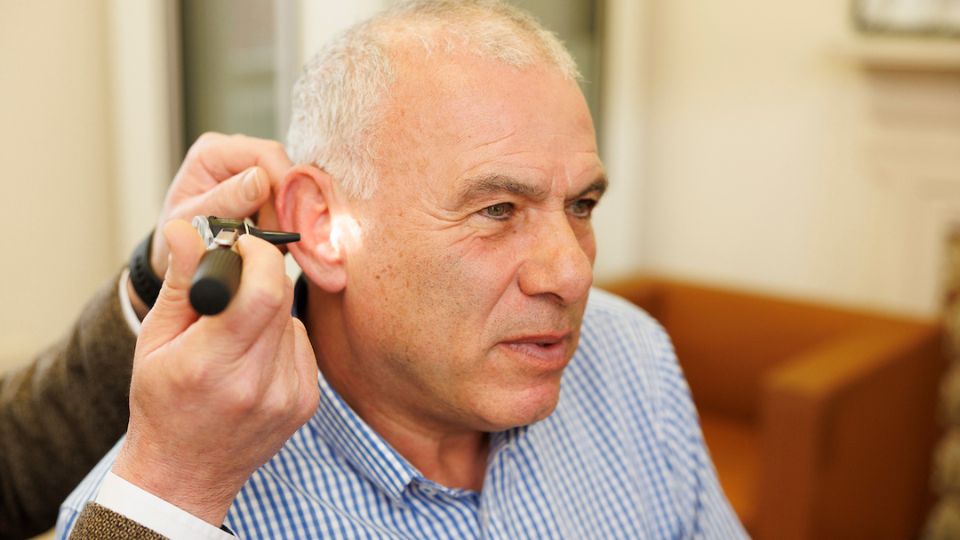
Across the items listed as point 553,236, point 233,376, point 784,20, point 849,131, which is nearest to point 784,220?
point 849,131

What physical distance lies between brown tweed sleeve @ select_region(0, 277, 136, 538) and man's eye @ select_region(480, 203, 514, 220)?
0.52 meters

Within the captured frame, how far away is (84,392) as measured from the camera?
1.38 metres

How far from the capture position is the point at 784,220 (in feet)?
11.3

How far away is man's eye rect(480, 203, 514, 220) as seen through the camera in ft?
3.85

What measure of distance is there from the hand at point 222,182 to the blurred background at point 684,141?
37.8 inches

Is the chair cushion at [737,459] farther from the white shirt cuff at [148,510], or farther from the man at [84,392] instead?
the white shirt cuff at [148,510]

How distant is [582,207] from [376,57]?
313mm

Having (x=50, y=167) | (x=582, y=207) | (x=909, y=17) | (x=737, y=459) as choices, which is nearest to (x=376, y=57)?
(x=582, y=207)

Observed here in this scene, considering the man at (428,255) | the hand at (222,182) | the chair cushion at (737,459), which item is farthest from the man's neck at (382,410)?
the chair cushion at (737,459)

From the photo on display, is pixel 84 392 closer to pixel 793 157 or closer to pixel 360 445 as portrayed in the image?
pixel 360 445

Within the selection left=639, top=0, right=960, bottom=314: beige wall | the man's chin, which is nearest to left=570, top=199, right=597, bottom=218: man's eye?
the man's chin

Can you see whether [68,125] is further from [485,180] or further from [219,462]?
[219,462]

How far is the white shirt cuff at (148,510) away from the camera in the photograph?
2.94 feet

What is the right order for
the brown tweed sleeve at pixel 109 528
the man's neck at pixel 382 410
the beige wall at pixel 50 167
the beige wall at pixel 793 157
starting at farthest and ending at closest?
the beige wall at pixel 793 157 → the beige wall at pixel 50 167 → the man's neck at pixel 382 410 → the brown tweed sleeve at pixel 109 528
